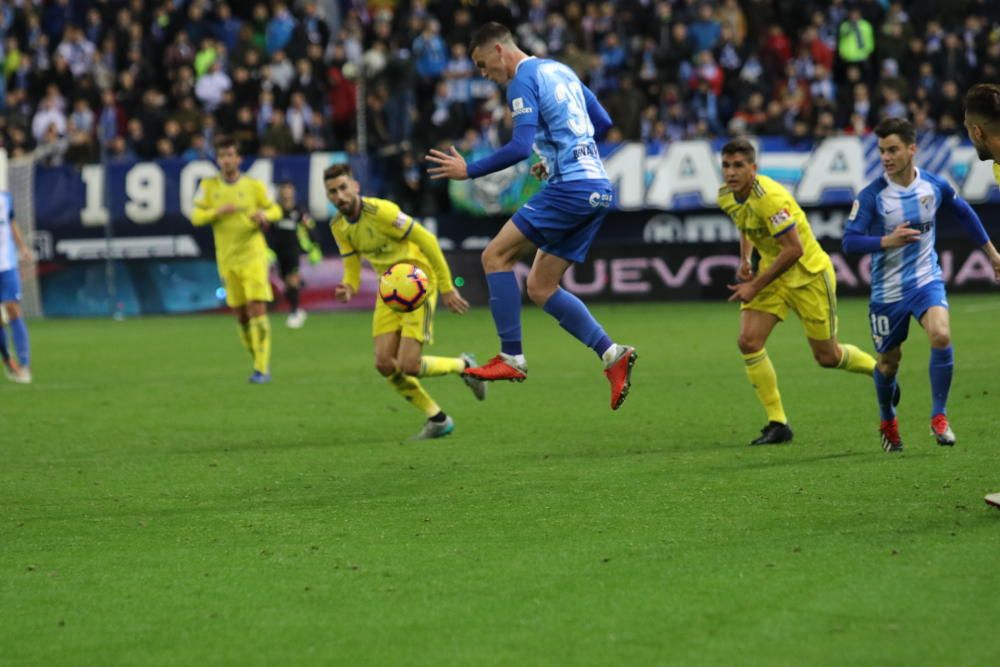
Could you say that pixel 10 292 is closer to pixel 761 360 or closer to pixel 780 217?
pixel 761 360

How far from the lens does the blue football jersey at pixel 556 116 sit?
861 cm

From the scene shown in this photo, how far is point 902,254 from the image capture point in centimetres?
965

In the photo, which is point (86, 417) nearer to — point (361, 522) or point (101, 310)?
point (361, 522)

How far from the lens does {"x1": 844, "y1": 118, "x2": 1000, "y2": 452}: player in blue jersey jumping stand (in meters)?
9.46

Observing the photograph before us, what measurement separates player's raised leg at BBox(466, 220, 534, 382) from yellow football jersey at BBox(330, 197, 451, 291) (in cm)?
233

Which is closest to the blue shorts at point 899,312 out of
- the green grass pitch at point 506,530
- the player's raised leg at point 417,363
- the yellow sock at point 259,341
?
the green grass pitch at point 506,530

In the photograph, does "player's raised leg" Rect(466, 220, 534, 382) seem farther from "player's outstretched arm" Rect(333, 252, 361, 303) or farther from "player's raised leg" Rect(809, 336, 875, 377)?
"player's outstretched arm" Rect(333, 252, 361, 303)

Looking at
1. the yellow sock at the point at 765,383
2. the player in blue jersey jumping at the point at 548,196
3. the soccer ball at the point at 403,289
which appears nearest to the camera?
the player in blue jersey jumping at the point at 548,196

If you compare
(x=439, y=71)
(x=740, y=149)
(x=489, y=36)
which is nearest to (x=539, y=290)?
(x=489, y=36)

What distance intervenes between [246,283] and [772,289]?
7355 mm

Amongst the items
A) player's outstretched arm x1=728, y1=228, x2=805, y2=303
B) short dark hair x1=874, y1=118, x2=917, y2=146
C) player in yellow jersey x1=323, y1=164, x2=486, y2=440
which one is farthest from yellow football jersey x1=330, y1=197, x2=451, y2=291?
short dark hair x1=874, y1=118, x2=917, y2=146

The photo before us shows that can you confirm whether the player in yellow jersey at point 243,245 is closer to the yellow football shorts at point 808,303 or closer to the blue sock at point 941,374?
the yellow football shorts at point 808,303

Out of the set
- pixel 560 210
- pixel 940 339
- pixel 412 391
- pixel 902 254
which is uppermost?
pixel 560 210

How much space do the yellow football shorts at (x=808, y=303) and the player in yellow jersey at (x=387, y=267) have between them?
87.6 inches
